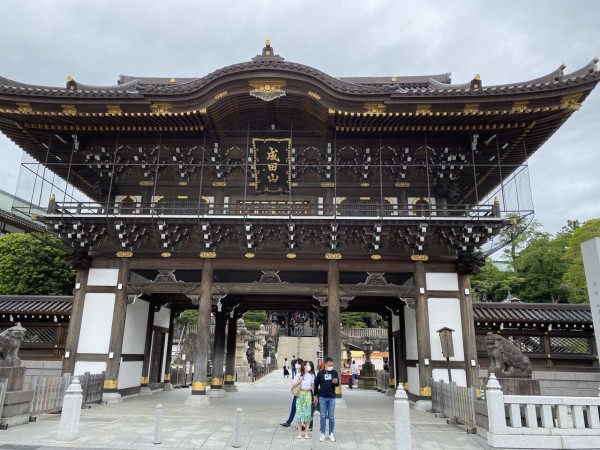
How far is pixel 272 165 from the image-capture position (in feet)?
51.2

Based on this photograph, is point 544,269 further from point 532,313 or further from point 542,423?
point 542,423

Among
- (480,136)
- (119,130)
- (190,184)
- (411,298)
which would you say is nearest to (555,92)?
(480,136)

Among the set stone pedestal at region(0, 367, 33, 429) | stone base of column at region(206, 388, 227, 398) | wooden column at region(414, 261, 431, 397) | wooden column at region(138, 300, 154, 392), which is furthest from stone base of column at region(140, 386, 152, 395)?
wooden column at region(414, 261, 431, 397)

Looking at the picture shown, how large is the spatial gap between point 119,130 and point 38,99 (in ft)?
8.90

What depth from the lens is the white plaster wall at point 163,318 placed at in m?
19.5

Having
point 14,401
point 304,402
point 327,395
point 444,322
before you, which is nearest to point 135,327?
point 14,401

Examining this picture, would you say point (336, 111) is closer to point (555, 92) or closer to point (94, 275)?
point (555, 92)

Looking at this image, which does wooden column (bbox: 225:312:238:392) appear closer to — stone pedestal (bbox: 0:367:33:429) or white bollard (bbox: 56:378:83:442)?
stone pedestal (bbox: 0:367:33:429)

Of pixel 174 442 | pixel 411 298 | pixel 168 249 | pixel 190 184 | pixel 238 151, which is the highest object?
pixel 238 151

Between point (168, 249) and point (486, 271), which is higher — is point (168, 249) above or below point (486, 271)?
below

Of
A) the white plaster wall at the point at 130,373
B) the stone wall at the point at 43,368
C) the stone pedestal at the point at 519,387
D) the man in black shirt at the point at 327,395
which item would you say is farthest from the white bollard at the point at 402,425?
the stone wall at the point at 43,368

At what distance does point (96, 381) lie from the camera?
1370cm

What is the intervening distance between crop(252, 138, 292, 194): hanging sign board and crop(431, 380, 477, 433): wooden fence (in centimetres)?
891

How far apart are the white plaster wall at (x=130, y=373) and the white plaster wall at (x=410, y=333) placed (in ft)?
37.9
